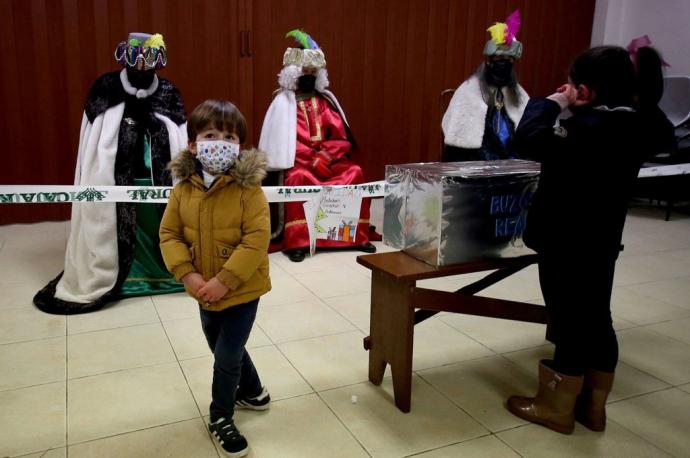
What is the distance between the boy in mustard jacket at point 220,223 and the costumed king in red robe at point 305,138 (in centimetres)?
211

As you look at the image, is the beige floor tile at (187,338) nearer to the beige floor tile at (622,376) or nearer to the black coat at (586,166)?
the beige floor tile at (622,376)

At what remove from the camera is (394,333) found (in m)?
2.02

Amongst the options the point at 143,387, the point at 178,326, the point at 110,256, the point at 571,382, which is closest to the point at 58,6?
the point at 110,256

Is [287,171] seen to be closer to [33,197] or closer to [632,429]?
[33,197]

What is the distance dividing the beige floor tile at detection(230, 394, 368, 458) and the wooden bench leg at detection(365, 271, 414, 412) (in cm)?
25

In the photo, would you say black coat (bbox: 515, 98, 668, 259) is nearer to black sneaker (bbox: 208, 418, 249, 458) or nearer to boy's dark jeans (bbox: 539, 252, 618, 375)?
boy's dark jeans (bbox: 539, 252, 618, 375)

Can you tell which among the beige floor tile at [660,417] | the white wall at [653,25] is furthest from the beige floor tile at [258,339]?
the white wall at [653,25]

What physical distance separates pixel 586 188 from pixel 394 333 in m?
0.78

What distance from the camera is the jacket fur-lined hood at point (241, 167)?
160cm

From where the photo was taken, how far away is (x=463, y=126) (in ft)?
12.8

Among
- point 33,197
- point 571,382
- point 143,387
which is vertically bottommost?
point 143,387

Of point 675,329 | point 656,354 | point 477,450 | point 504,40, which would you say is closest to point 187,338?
point 477,450

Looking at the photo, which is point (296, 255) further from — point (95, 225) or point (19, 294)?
point (19, 294)

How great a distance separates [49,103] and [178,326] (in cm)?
252
